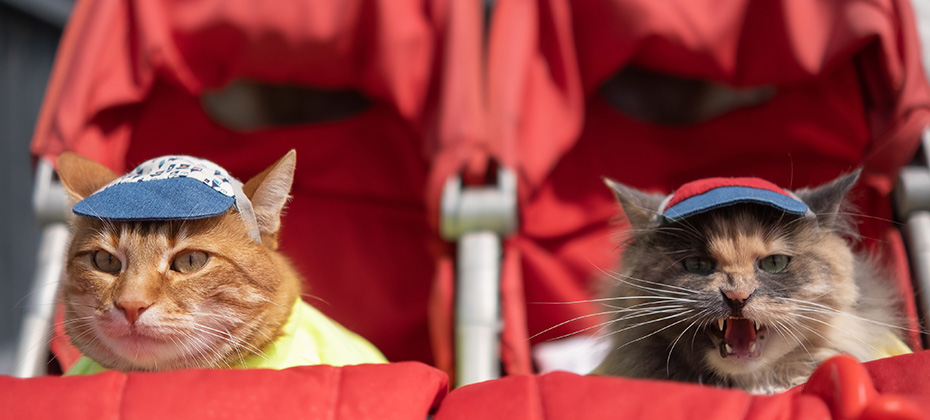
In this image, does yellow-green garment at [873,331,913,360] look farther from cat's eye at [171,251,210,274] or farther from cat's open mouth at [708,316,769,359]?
cat's eye at [171,251,210,274]

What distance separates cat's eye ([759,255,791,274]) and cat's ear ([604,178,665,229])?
→ 0.18 meters

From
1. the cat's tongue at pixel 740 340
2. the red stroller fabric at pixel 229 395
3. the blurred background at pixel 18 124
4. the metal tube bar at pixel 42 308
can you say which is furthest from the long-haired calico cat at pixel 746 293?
the blurred background at pixel 18 124

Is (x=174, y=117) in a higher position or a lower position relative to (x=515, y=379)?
higher

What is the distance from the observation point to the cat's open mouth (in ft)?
3.33

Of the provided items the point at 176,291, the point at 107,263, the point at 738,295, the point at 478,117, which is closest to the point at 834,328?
the point at 738,295

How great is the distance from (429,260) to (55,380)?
0.92 m

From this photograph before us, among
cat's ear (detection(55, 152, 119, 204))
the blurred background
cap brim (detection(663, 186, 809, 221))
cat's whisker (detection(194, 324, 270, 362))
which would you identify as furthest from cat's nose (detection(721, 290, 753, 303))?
the blurred background

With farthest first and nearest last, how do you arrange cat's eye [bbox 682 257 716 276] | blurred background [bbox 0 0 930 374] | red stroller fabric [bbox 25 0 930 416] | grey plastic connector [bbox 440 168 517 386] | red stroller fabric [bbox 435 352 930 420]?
blurred background [bbox 0 0 930 374] → red stroller fabric [bbox 25 0 930 416] → grey plastic connector [bbox 440 168 517 386] → cat's eye [bbox 682 257 716 276] → red stroller fabric [bbox 435 352 930 420]

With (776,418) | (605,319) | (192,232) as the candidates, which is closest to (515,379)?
(776,418)

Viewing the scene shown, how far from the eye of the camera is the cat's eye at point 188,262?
1046 millimetres

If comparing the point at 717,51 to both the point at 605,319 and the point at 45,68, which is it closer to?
the point at 605,319

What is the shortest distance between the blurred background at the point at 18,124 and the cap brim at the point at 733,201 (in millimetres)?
2246

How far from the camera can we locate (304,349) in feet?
3.66

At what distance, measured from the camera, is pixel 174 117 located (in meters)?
1.67
